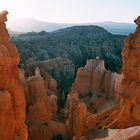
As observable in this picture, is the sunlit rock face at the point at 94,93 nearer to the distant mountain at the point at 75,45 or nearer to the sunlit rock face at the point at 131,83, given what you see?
the sunlit rock face at the point at 131,83

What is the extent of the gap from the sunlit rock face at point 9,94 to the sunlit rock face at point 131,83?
6.36 m

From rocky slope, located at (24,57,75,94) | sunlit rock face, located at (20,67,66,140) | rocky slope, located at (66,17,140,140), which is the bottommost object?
rocky slope, located at (24,57,75,94)

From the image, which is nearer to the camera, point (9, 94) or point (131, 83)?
point (9, 94)

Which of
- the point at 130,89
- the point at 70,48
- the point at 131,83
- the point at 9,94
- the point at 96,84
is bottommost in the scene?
the point at 70,48

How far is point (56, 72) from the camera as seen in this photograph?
A: 62406 mm

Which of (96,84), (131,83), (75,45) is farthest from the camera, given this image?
(75,45)

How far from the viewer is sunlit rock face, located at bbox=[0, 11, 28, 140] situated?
13.5 m

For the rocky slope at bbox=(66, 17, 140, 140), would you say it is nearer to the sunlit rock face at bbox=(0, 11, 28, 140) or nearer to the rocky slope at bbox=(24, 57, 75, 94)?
the sunlit rock face at bbox=(0, 11, 28, 140)

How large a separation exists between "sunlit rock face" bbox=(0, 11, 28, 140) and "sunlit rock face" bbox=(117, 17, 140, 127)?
636 cm

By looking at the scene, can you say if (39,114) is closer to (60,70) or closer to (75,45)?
(60,70)

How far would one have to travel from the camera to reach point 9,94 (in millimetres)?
13773

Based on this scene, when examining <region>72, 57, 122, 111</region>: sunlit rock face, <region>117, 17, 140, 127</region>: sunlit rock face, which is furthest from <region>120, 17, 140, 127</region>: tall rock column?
<region>72, 57, 122, 111</region>: sunlit rock face

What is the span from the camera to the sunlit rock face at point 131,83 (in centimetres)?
1925

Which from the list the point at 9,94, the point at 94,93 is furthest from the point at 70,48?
the point at 9,94
